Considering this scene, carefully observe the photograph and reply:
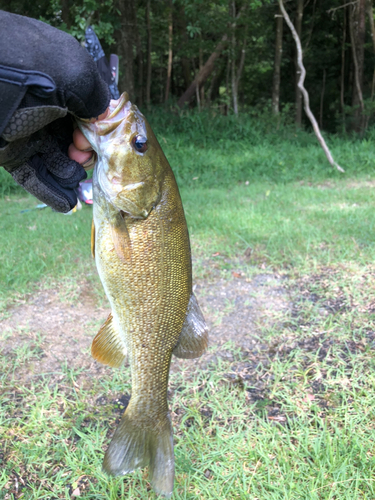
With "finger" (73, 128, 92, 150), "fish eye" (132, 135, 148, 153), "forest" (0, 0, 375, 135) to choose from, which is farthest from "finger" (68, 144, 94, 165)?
"forest" (0, 0, 375, 135)

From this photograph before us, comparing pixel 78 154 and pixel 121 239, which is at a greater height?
pixel 78 154

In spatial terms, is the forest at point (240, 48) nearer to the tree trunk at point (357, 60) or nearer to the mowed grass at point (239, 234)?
the tree trunk at point (357, 60)

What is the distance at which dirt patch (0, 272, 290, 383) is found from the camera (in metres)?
2.75

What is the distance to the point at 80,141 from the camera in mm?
1624

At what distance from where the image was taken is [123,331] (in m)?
1.58

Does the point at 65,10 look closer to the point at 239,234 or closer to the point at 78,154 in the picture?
the point at 239,234

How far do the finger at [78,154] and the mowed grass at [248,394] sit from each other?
1457 millimetres

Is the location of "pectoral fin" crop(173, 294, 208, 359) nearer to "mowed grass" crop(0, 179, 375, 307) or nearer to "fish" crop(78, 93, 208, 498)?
"fish" crop(78, 93, 208, 498)

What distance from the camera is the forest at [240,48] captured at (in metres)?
10.1

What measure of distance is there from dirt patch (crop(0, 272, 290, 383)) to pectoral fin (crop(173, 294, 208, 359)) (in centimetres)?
110

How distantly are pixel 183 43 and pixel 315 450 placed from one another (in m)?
13.3

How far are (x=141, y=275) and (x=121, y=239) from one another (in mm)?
151

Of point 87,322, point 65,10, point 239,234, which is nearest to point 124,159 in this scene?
point 87,322

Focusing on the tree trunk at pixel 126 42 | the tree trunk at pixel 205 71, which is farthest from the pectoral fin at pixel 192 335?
the tree trunk at pixel 205 71
